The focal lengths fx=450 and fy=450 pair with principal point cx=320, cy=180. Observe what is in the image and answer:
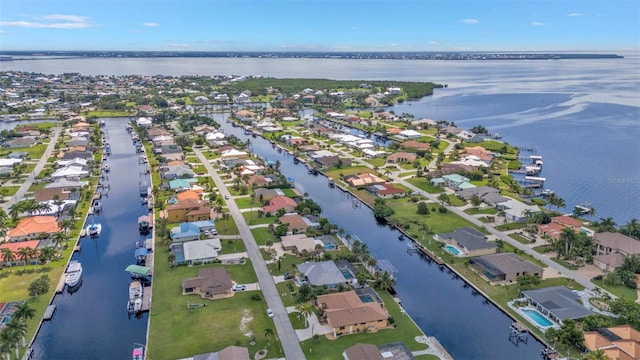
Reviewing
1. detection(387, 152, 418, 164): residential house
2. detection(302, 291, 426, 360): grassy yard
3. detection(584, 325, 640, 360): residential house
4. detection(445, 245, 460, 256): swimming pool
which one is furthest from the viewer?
detection(387, 152, 418, 164): residential house

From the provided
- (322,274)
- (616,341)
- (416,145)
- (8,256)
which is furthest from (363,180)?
(8,256)

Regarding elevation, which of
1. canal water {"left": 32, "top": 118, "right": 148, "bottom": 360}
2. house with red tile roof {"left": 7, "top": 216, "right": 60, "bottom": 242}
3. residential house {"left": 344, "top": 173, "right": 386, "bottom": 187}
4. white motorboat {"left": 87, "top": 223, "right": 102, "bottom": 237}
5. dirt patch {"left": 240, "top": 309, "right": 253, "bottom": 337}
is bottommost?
canal water {"left": 32, "top": 118, "right": 148, "bottom": 360}

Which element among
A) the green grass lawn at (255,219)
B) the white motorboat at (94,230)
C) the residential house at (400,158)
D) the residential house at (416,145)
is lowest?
the white motorboat at (94,230)

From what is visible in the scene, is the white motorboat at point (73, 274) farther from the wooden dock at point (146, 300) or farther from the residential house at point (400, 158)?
the residential house at point (400, 158)

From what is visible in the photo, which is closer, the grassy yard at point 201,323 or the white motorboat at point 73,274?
the grassy yard at point 201,323

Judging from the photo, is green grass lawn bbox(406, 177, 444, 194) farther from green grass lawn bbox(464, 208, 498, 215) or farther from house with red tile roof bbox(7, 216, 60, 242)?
house with red tile roof bbox(7, 216, 60, 242)

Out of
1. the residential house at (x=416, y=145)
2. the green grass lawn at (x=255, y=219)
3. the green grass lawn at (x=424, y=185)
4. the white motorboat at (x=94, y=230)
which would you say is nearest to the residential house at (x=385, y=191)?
the green grass lawn at (x=424, y=185)

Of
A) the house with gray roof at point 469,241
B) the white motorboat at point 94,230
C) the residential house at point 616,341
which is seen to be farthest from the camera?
the white motorboat at point 94,230

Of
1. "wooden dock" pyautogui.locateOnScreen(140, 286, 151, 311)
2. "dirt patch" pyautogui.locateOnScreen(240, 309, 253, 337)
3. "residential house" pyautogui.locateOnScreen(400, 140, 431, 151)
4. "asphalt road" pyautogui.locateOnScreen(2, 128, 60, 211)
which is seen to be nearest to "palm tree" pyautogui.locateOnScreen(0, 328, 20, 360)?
"wooden dock" pyautogui.locateOnScreen(140, 286, 151, 311)
